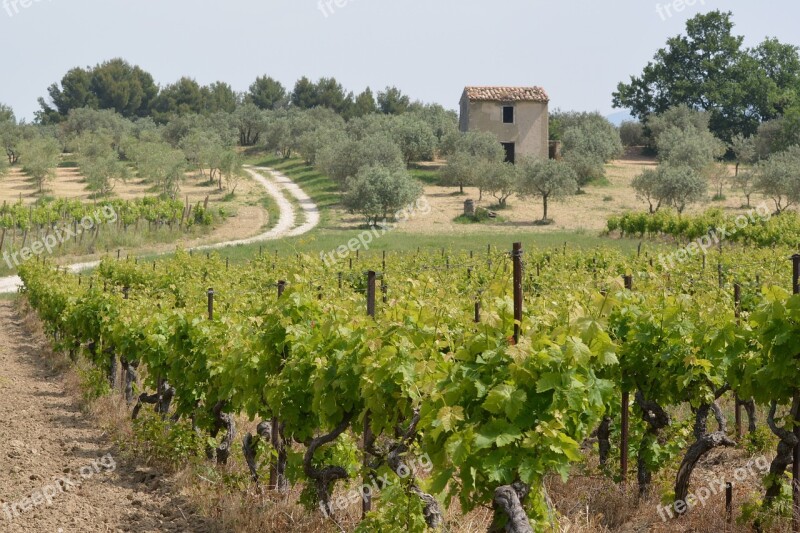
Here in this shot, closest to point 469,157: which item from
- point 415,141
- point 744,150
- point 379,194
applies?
point 415,141

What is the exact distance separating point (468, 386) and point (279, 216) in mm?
38806

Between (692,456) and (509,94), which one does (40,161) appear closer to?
(509,94)

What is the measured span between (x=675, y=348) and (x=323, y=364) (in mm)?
2887

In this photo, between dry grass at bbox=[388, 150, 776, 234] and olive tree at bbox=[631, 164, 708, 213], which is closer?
dry grass at bbox=[388, 150, 776, 234]

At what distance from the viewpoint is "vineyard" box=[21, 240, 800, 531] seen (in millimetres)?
4418

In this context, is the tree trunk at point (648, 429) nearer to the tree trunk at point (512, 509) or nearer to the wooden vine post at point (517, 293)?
the wooden vine post at point (517, 293)

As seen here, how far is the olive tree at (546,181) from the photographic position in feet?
138

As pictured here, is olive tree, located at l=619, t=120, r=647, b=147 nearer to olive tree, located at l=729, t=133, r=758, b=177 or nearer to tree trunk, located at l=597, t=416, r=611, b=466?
olive tree, located at l=729, t=133, r=758, b=177

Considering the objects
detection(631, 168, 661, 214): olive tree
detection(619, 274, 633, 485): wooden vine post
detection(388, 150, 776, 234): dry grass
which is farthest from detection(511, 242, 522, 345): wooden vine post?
detection(631, 168, 661, 214): olive tree

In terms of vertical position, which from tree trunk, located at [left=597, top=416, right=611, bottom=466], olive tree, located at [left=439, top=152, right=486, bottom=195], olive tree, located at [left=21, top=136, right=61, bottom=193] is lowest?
tree trunk, located at [left=597, top=416, right=611, bottom=466]

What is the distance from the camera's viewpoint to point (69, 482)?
782cm

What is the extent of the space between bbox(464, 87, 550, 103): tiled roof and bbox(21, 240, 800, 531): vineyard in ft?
146

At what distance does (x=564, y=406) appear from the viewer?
14.5 ft

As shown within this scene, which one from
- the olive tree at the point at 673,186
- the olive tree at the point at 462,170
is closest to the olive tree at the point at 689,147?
the olive tree at the point at 673,186
